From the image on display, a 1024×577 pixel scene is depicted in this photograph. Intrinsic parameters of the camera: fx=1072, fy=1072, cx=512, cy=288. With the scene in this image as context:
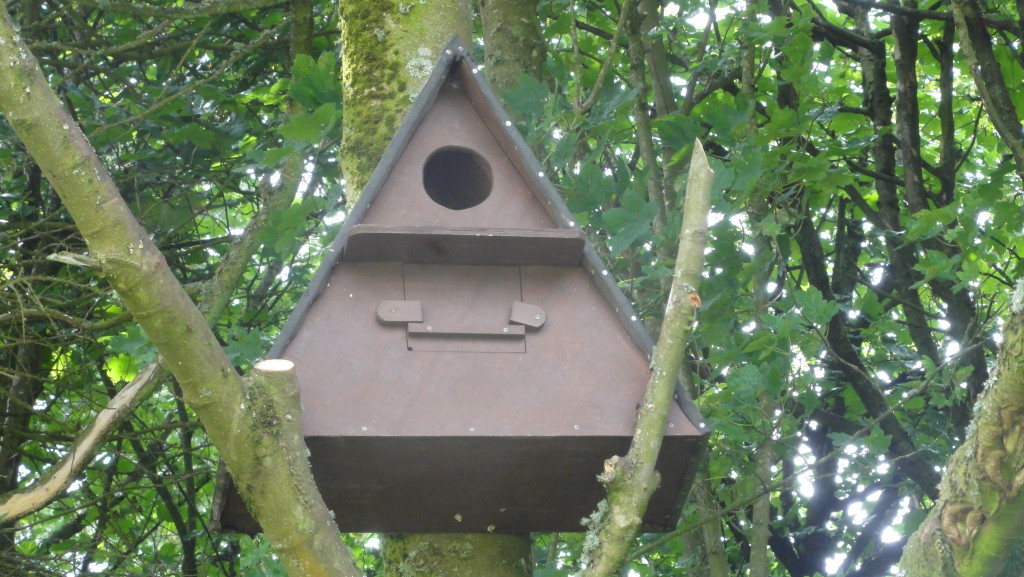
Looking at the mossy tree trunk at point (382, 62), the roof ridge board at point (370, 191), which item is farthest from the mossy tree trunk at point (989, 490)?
the mossy tree trunk at point (382, 62)

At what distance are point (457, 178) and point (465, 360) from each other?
74 centimetres

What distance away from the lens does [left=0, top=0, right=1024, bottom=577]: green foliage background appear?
3381 millimetres

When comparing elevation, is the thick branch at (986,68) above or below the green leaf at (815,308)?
above

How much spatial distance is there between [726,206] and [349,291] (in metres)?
1.30

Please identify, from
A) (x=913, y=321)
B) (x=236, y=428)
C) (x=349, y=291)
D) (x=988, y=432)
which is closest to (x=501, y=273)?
(x=349, y=291)

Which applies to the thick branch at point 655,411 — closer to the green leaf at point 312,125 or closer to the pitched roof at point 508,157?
the pitched roof at point 508,157

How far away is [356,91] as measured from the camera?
2775 millimetres

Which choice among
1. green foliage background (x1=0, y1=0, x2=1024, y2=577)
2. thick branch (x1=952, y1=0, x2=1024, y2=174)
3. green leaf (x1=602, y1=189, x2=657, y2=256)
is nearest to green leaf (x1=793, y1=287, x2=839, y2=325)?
green foliage background (x1=0, y1=0, x2=1024, y2=577)

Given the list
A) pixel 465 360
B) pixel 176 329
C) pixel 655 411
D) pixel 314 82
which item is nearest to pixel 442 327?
pixel 465 360

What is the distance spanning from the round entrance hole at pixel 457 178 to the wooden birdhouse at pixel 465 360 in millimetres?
137

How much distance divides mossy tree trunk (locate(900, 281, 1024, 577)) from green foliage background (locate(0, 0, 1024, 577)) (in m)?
1.39

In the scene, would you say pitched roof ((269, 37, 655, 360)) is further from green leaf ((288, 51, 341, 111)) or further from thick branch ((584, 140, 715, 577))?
green leaf ((288, 51, 341, 111))

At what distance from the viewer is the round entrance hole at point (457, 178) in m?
2.48

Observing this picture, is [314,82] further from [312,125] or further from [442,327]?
[442,327]
